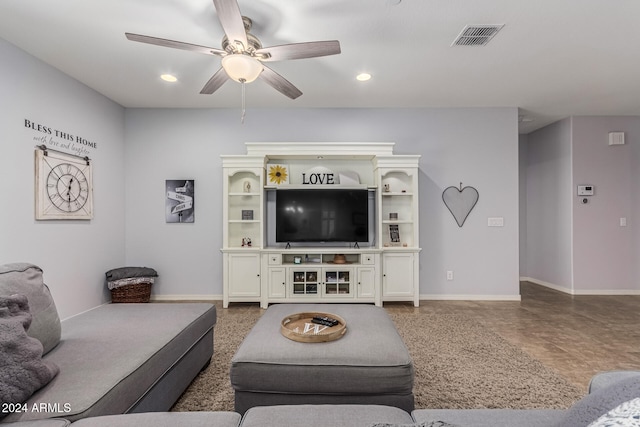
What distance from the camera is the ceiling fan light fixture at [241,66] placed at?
7.06 ft

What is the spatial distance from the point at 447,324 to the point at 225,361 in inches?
88.6

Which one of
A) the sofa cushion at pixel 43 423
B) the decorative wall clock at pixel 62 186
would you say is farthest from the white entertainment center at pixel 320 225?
the sofa cushion at pixel 43 423

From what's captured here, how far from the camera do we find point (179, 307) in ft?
7.24

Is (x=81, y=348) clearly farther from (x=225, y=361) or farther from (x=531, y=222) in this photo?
(x=531, y=222)

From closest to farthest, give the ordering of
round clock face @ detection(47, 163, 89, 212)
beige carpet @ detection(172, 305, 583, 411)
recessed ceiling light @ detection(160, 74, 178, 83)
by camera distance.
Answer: beige carpet @ detection(172, 305, 583, 411)
round clock face @ detection(47, 163, 89, 212)
recessed ceiling light @ detection(160, 74, 178, 83)

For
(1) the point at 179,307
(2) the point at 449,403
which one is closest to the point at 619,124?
(2) the point at 449,403

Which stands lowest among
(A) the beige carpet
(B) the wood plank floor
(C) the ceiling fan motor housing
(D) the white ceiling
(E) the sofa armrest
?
(B) the wood plank floor

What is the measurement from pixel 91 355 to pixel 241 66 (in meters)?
1.97

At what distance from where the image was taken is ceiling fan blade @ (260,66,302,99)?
248 cm

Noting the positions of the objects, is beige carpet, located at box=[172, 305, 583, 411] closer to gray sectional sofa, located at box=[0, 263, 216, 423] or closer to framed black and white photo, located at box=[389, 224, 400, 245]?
gray sectional sofa, located at box=[0, 263, 216, 423]

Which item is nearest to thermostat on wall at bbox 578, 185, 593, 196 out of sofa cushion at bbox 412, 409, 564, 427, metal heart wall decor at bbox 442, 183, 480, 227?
metal heart wall decor at bbox 442, 183, 480, 227

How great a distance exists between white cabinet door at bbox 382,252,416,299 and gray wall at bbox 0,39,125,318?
3569mm

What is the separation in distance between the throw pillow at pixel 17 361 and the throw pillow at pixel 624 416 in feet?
5.42

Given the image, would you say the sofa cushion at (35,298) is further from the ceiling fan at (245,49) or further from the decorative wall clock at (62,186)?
the decorative wall clock at (62,186)
